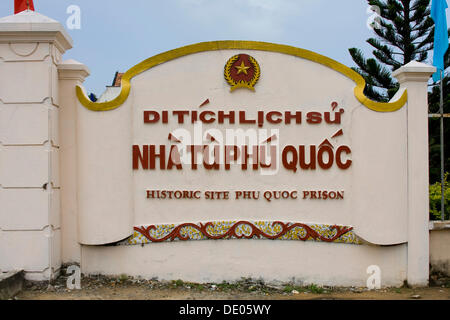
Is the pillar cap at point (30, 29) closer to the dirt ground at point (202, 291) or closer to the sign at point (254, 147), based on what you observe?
the sign at point (254, 147)

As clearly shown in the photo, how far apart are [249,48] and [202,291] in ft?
9.23

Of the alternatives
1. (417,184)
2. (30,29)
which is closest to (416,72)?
(417,184)

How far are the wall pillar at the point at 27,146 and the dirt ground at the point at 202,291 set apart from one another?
277 millimetres

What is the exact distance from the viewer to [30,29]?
16.2ft

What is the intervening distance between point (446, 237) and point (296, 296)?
6.46 ft

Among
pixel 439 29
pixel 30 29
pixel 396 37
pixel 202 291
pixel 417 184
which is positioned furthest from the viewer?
pixel 396 37

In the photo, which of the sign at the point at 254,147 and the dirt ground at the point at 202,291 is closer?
the dirt ground at the point at 202,291

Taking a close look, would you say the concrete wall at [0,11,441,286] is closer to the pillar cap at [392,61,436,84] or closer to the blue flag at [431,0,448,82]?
the pillar cap at [392,61,436,84]

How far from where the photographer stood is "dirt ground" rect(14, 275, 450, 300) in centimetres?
484

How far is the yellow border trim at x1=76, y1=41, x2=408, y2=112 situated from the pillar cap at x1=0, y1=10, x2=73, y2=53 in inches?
25.1

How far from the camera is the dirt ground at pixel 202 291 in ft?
15.9

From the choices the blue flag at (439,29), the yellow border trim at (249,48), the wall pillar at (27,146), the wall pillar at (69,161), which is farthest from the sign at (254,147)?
the blue flag at (439,29)

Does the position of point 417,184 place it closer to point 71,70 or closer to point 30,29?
point 71,70

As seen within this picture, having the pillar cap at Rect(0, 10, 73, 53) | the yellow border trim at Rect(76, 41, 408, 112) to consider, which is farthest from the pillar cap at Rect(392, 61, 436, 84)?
the pillar cap at Rect(0, 10, 73, 53)
